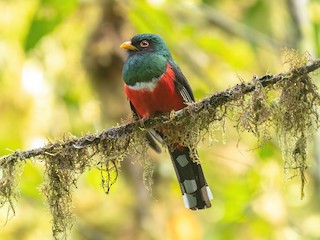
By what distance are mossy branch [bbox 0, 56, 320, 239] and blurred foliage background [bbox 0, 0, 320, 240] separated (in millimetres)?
1357

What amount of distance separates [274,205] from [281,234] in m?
0.35

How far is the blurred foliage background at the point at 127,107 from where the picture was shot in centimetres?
639

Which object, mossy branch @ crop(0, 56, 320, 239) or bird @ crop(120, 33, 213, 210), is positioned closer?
mossy branch @ crop(0, 56, 320, 239)

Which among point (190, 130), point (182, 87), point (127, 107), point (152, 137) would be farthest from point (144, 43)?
point (127, 107)

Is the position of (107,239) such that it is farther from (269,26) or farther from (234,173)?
(269,26)

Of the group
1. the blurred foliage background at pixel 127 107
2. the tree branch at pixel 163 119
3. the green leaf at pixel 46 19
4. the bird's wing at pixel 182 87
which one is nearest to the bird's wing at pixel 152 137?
the tree branch at pixel 163 119

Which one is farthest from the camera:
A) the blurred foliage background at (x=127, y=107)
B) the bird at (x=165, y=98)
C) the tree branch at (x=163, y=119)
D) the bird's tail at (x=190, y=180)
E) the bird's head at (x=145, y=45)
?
the blurred foliage background at (x=127, y=107)

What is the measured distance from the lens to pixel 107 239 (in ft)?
24.0

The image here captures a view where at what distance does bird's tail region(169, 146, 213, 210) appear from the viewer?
4789 millimetres

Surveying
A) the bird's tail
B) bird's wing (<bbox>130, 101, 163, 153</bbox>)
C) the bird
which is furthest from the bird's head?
the bird's tail

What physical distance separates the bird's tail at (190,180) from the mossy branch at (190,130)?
0.46 m

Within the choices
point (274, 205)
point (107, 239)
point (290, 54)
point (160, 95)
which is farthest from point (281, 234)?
point (290, 54)

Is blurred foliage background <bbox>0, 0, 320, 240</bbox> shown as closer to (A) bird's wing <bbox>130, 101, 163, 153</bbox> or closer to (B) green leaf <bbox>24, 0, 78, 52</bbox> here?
(B) green leaf <bbox>24, 0, 78, 52</bbox>

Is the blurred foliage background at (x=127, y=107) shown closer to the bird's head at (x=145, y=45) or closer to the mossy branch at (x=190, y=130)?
the bird's head at (x=145, y=45)
